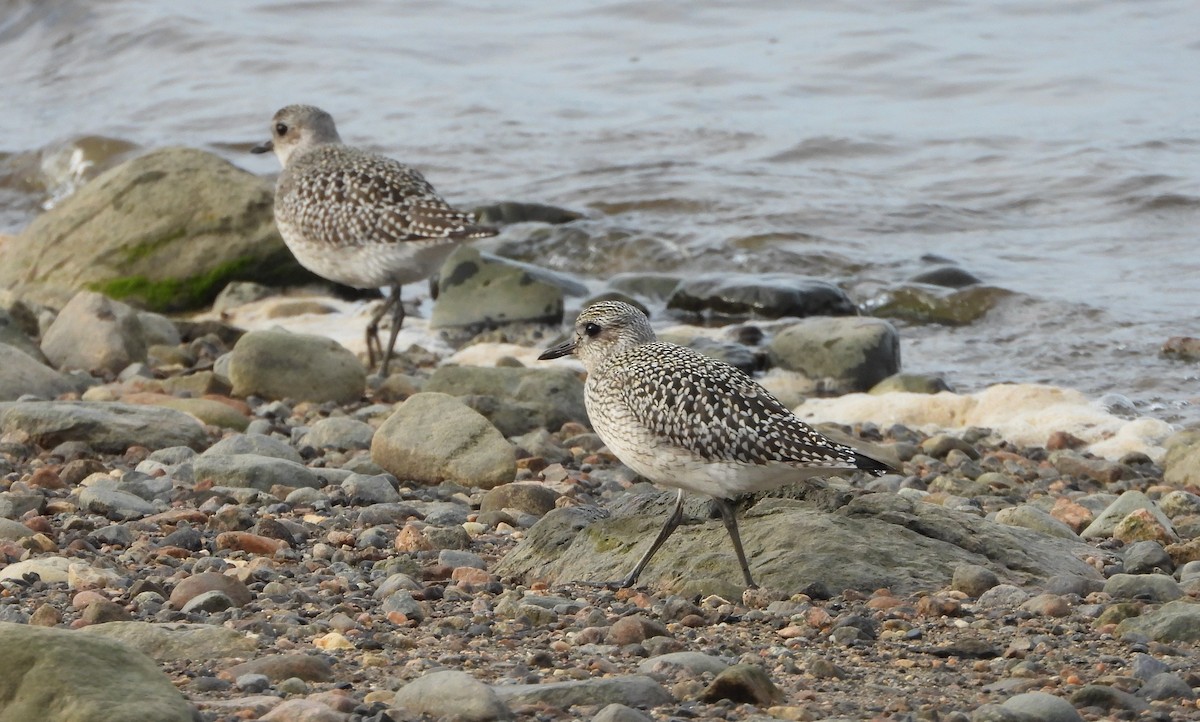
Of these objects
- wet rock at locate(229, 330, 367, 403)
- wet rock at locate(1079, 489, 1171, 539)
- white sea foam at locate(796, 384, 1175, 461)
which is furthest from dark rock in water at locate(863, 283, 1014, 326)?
wet rock at locate(1079, 489, 1171, 539)

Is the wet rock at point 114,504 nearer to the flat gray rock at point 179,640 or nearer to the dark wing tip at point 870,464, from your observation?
the flat gray rock at point 179,640

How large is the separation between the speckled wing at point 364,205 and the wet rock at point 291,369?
3.22 feet

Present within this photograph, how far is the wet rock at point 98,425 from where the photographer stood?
7453 millimetres

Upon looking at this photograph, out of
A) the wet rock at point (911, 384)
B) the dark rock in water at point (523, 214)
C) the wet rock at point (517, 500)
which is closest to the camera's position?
the wet rock at point (517, 500)

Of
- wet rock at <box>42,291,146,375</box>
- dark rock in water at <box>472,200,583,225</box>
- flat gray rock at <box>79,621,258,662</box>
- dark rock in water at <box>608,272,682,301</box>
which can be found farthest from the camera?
dark rock in water at <box>472,200,583,225</box>

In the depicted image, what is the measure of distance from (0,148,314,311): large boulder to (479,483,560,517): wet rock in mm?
6058

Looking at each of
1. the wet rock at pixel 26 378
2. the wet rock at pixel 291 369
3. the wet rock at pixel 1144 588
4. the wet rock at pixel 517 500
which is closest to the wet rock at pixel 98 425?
the wet rock at pixel 26 378

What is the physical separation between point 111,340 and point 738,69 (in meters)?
11.1

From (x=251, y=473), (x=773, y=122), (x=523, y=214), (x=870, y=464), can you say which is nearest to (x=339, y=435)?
→ (x=251, y=473)

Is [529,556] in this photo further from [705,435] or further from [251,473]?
[251,473]

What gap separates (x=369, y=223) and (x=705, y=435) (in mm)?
4948

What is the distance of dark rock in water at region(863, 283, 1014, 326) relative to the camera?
1174 centimetres

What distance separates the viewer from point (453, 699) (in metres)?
4.15

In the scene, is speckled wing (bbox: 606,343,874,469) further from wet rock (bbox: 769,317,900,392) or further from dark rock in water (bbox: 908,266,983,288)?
dark rock in water (bbox: 908,266,983,288)
